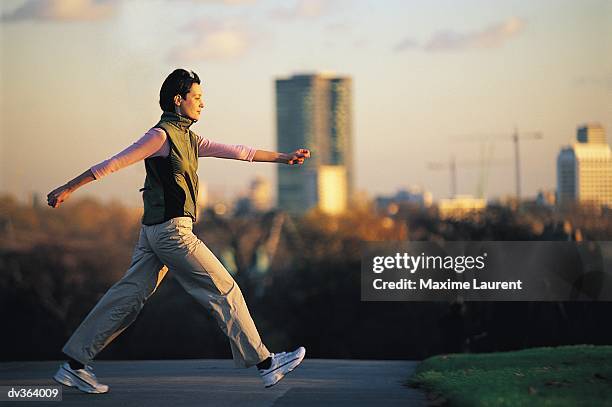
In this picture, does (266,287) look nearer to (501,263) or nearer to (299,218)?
(501,263)

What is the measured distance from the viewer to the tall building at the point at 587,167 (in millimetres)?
63062

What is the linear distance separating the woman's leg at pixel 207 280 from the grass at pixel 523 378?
1.08 meters

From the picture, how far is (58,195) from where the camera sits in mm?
7246

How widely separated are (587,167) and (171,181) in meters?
64.5

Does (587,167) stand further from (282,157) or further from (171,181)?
(171,181)

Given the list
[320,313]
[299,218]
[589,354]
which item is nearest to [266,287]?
[320,313]

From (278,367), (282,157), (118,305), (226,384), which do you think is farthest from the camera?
(226,384)

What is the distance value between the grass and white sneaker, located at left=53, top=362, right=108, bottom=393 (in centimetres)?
191

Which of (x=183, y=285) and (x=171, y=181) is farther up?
(x=171, y=181)

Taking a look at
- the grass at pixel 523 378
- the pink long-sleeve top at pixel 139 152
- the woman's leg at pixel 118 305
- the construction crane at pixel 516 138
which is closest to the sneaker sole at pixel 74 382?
the woman's leg at pixel 118 305

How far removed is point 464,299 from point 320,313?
1427cm

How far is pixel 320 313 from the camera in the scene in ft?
159


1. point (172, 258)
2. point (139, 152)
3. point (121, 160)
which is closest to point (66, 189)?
point (121, 160)

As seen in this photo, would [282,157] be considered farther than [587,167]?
No
